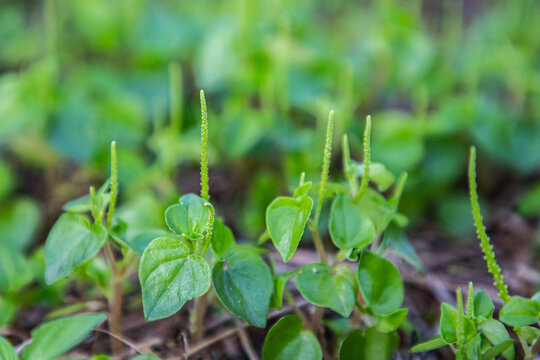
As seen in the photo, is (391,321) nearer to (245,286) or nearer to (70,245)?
(245,286)

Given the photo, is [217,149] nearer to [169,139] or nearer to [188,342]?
[169,139]

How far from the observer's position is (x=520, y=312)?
64cm

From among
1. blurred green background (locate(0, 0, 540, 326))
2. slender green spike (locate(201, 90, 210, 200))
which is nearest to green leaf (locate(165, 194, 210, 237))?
slender green spike (locate(201, 90, 210, 200))

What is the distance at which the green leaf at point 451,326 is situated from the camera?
643 mm

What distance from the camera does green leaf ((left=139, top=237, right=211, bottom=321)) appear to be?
605 millimetres

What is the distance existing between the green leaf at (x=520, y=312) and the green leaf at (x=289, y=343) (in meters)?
0.24

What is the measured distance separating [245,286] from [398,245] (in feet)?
0.85

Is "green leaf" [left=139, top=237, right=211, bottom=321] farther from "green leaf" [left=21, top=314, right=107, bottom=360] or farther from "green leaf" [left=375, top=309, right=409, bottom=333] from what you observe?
"green leaf" [left=375, top=309, right=409, bottom=333]

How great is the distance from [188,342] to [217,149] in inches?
25.6

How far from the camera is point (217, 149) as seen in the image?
4.49 feet

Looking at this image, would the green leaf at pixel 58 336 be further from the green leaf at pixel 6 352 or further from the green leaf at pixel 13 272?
the green leaf at pixel 13 272

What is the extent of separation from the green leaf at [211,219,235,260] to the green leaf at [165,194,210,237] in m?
0.04

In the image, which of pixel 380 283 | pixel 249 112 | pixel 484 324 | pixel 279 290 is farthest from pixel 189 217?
pixel 249 112

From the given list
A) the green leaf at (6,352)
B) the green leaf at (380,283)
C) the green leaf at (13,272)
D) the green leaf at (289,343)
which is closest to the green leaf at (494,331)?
the green leaf at (380,283)
